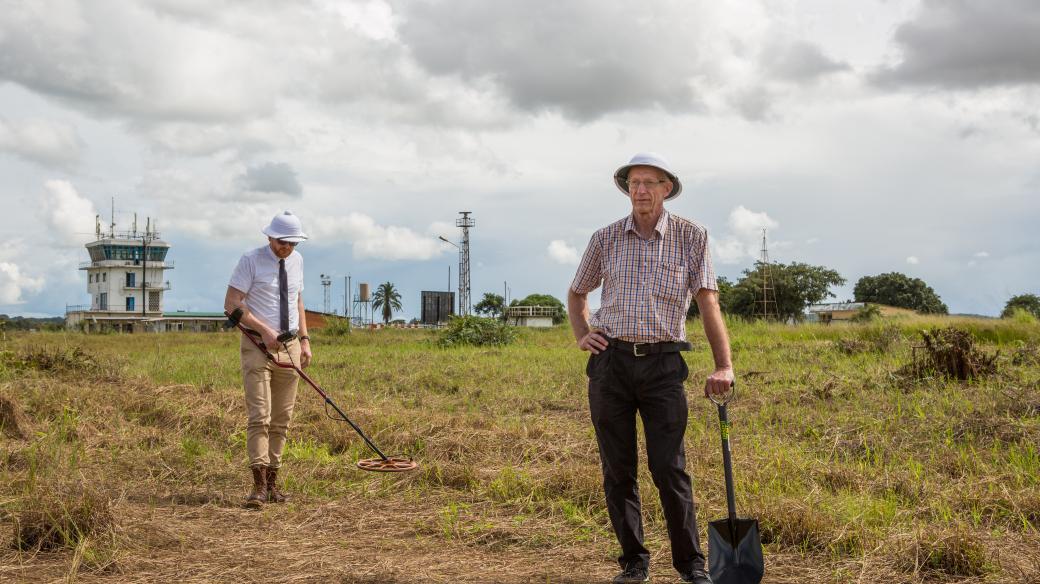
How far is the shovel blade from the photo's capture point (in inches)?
150

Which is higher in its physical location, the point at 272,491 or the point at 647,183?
the point at 647,183

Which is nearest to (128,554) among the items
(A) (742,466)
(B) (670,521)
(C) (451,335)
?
(B) (670,521)

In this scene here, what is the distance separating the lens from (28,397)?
939cm

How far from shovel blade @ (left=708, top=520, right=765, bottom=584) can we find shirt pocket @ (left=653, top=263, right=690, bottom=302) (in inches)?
41.6

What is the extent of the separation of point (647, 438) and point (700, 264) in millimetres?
866

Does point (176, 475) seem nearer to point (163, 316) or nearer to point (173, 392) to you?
point (173, 392)

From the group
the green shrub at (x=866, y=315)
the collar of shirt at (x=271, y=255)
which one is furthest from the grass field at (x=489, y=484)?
the green shrub at (x=866, y=315)

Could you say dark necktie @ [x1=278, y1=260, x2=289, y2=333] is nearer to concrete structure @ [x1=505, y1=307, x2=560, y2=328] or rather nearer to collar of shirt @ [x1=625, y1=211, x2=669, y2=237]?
collar of shirt @ [x1=625, y1=211, x2=669, y2=237]

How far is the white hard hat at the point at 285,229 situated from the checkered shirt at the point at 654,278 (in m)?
2.63

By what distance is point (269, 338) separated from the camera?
5809 millimetres

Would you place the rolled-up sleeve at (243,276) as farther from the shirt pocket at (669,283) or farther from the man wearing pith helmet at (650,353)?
the shirt pocket at (669,283)

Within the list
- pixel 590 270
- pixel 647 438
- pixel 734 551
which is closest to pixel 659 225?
pixel 590 270

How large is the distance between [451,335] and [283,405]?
18.1 m

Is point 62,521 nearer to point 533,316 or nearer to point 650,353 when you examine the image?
point 650,353
